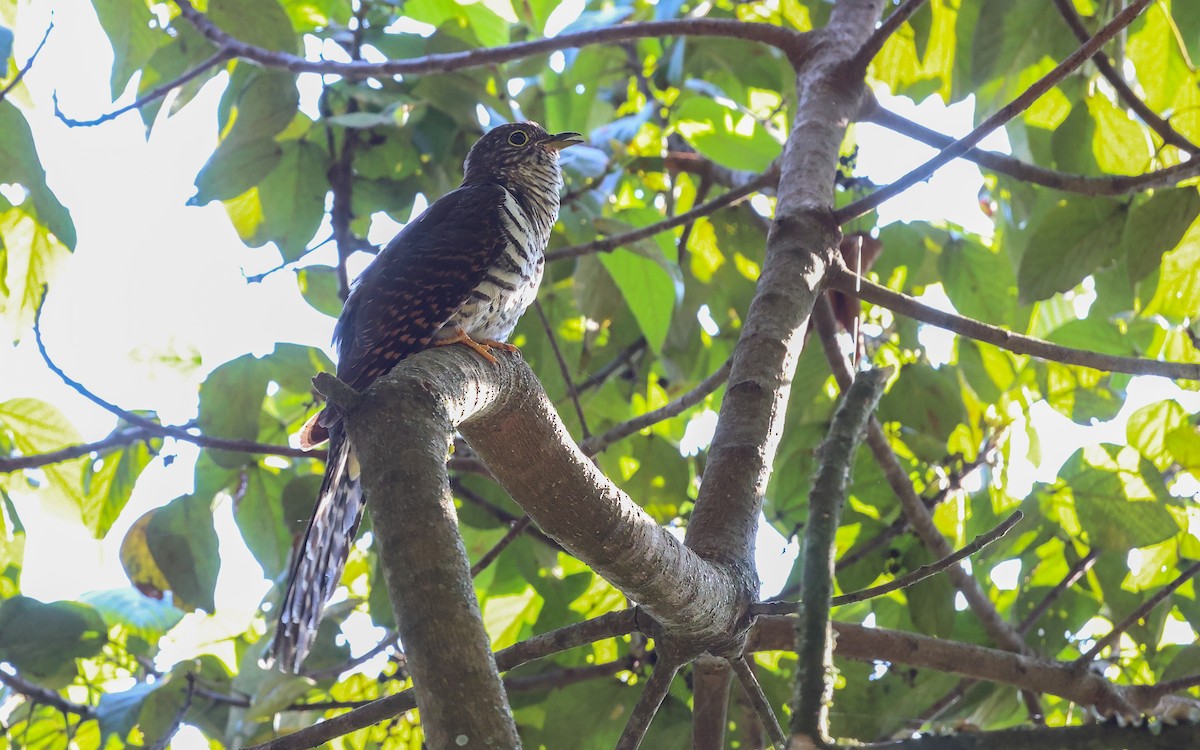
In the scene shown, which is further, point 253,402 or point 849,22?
point 849,22

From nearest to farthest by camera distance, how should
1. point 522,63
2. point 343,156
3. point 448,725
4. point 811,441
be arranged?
point 448,725 < point 811,441 < point 343,156 < point 522,63

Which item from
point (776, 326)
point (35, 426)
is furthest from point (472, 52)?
point (35, 426)

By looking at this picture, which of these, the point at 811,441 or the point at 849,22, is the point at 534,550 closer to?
the point at 811,441

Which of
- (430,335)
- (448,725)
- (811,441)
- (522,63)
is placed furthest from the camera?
(522,63)

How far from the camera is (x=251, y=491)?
322 centimetres

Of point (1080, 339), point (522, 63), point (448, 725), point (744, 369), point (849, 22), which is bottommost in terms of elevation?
point (448, 725)

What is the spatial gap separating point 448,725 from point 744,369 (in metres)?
1.28

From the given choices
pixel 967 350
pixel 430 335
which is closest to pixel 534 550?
pixel 430 335

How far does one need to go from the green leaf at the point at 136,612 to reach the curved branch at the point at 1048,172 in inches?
106

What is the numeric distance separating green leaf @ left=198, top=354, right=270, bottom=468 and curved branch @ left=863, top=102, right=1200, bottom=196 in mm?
1826

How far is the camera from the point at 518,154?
3578mm

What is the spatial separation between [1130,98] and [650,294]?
1344 millimetres

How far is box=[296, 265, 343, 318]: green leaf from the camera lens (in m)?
3.30

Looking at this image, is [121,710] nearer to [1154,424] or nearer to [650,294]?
[650,294]
